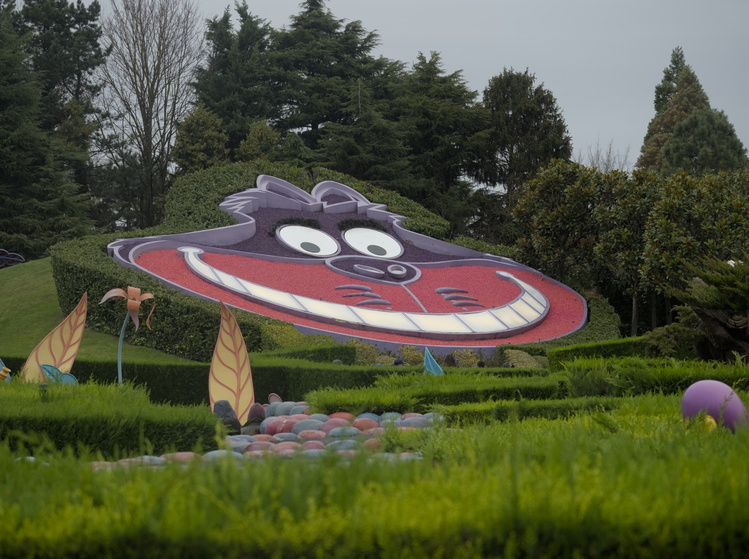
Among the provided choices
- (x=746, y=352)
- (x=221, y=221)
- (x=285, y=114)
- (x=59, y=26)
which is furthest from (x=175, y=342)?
(x=59, y=26)

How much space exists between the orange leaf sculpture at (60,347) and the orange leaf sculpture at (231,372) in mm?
1990

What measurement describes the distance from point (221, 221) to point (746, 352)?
1342cm

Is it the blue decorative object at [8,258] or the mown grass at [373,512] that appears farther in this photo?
the blue decorative object at [8,258]

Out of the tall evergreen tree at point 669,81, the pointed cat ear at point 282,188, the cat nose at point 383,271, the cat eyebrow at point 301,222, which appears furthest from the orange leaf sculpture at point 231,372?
the tall evergreen tree at point 669,81

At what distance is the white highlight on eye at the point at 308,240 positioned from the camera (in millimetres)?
17094

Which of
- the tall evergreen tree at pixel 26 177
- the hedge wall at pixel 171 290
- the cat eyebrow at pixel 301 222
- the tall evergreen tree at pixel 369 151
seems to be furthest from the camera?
the tall evergreen tree at pixel 369 151

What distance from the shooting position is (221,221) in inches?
712

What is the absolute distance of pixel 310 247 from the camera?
17281 mm

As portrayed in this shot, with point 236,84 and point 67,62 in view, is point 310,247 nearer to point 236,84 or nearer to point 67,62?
point 236,84

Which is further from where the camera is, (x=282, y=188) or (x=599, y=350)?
(x=282, y=188)

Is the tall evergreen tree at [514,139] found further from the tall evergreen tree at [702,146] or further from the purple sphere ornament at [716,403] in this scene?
the purple sphere ornament at [716,403]

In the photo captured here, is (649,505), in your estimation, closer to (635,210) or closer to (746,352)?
(746,352)

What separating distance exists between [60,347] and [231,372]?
7.91 ft

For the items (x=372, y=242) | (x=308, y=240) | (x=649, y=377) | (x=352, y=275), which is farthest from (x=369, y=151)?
(x=649, y=377)
